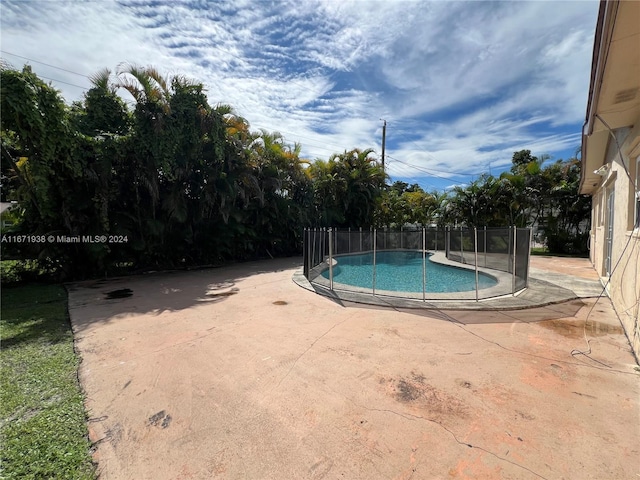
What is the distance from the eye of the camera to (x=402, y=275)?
11.7m

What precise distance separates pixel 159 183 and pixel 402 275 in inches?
410

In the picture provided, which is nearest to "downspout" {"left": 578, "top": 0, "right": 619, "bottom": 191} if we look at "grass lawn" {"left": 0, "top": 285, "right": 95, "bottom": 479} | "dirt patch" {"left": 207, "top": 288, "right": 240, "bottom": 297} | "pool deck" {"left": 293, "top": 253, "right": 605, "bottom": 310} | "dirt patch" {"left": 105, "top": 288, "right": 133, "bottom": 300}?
"pool deck" {"left": 293, "top": 253, "right": 605, "bottom": 310}

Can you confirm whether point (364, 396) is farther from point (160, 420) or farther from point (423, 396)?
point (160, 420)

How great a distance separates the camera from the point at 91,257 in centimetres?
978

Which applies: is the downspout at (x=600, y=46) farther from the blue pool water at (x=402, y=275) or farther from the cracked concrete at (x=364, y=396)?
the blue pool water at (x=402, y=275)

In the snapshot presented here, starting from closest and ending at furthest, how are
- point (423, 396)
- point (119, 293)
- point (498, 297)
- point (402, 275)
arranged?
1. point (423, 396)
2. point (498, 297)
3. point (119, 293)
4. point (402, 275)

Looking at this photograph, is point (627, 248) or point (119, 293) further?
point (119, 293)

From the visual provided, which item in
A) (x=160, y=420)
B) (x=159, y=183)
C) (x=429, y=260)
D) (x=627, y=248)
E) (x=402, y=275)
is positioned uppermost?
(x=159, y=183)

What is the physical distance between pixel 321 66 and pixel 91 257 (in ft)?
34.4

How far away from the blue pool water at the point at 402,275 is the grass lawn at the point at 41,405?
6.92 metres

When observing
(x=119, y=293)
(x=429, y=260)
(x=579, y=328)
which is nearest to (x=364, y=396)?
(x=579, y=328)

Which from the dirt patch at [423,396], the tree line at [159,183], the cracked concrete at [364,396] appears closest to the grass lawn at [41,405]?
the cracked concrete at [364,396]

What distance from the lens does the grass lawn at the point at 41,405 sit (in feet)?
6.61

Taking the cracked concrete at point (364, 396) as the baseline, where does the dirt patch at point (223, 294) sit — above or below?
below
